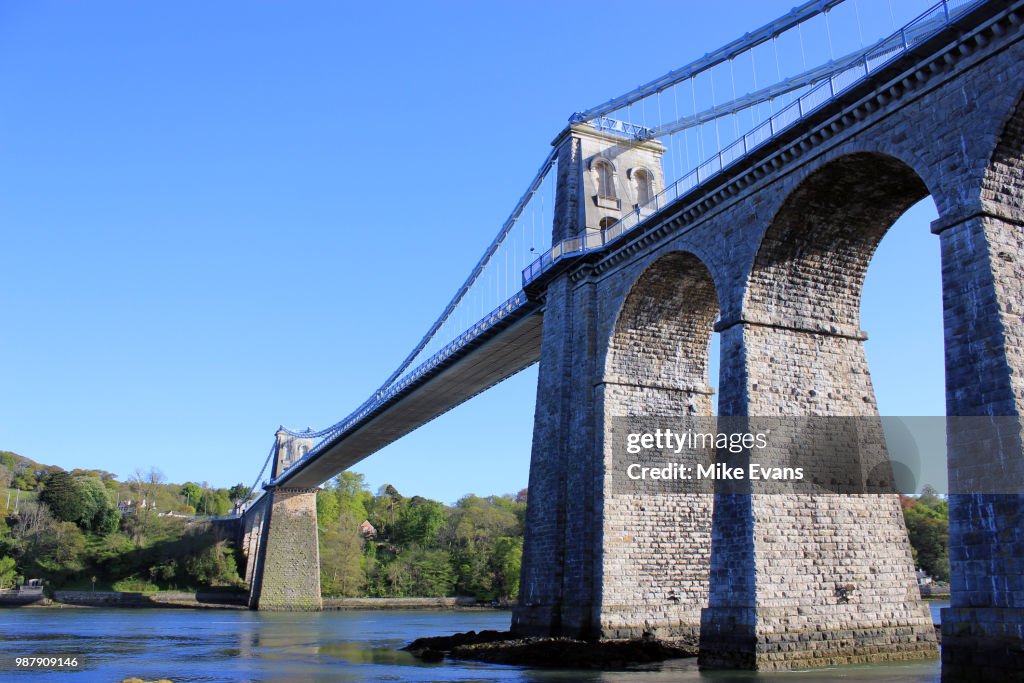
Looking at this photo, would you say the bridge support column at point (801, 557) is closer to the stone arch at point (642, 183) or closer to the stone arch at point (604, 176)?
the stone arch at point (604, 176)

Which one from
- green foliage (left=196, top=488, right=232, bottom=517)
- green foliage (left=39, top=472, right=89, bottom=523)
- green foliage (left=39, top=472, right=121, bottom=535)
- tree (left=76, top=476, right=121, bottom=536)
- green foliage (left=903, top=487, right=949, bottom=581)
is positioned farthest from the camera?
green foliage (left=196, top=488, right=232, bottom=517)

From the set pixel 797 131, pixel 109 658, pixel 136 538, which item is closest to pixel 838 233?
pixel 797 131

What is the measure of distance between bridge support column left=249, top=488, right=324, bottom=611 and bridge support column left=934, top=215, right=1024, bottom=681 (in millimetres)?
53216

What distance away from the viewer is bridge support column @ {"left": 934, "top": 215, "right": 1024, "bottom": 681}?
32.6 ft

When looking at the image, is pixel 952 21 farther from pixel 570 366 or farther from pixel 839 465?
pixel 570 366

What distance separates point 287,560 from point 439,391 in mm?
27130

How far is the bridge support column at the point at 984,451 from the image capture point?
32.6 ft

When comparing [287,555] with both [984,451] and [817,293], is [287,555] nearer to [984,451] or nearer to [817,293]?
[817,293]

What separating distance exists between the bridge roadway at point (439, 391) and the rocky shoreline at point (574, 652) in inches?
397

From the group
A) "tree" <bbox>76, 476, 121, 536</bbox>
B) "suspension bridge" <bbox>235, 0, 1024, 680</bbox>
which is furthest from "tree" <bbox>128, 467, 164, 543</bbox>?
"suspension bridge" <bbox>235, 0, 1024, 680</bbox>

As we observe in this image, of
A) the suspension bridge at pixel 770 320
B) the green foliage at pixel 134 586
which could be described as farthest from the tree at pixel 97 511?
the suspension bridge at pixel 770 320

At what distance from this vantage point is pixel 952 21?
12031 mm

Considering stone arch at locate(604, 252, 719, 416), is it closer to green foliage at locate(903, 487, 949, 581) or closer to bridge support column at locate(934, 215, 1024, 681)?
bridge support column at locate(934, 215, 1024, 681)

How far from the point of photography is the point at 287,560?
58562 millimetres
